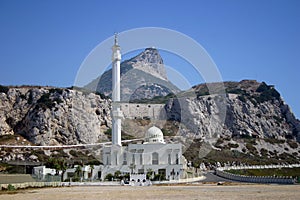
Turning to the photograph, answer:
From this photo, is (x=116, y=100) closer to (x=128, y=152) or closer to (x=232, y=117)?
(x=128, y=152)

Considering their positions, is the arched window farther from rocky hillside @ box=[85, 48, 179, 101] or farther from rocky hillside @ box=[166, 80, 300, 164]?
rocky hillside @ box=[85, 48, 179, 101]

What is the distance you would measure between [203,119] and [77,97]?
4001 centimetres

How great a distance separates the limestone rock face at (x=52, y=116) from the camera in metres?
94.9

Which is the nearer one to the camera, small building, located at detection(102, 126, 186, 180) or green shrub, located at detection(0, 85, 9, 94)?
small building, located at detection(102, 126, 186, 180)

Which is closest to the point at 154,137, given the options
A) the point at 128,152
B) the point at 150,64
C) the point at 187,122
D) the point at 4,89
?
the point at 128,152

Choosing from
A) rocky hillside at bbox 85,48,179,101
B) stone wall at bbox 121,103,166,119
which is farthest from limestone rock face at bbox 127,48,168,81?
stone wall at bbox 121,103,166,119

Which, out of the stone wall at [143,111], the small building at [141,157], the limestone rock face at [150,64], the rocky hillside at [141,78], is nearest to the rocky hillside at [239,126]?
the stone wall at [143,111]

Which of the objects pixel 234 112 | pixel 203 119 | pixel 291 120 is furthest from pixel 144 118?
pixel 291 120

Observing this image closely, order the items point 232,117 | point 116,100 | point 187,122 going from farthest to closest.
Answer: point 232,117 → point 187,122 → point 116,100

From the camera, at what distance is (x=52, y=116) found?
319 feet

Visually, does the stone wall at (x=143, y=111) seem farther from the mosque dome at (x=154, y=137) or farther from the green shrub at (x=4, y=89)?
the mosque dome at (x=154, y=137)

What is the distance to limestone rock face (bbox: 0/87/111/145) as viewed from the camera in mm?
94875

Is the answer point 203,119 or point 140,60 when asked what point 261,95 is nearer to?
point 203,119

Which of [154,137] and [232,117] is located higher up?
[232,117]
